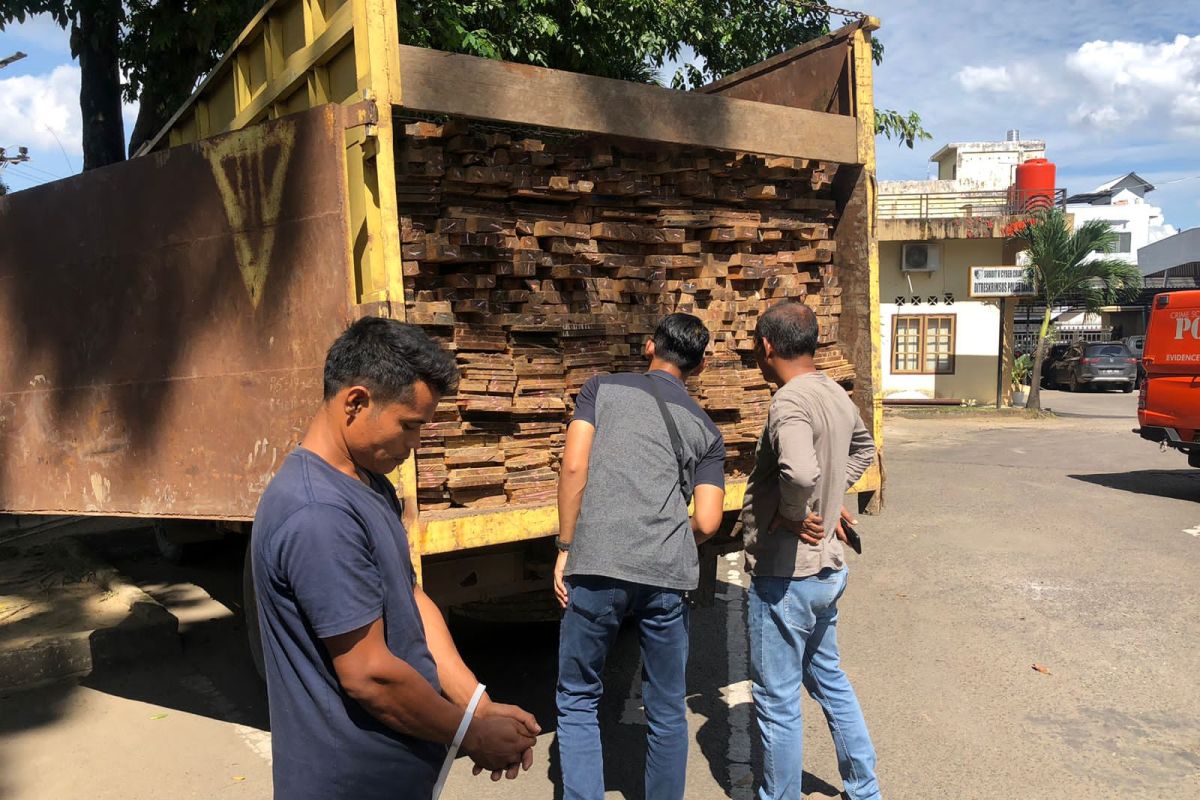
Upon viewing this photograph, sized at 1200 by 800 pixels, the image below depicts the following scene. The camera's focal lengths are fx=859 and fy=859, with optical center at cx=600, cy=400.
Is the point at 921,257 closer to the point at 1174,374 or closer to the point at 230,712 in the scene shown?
the point at 1174,374

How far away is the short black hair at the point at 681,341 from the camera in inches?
123

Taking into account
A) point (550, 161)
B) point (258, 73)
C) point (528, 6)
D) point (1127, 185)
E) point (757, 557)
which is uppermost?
point (1127, 185)

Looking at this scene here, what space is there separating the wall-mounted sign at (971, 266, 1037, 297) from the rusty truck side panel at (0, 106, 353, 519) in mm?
19964

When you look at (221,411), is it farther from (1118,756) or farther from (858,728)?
(1118,756)

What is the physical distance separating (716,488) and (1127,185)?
236ft

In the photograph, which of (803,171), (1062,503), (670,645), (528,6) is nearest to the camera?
(670,645)

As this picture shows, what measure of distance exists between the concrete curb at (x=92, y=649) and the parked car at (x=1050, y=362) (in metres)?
29.4

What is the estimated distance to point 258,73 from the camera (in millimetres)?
4055

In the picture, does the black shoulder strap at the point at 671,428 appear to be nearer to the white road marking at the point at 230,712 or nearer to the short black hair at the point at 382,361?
the short black hair at the point at 382,361

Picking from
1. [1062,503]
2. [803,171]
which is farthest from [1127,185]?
[803,171]

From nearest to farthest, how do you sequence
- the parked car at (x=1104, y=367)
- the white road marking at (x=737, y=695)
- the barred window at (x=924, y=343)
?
1. the white road marking at (x=737, y=695)
2. the barred window at (x=924, y=343)
3. the parked car at (x=1104, y=367)

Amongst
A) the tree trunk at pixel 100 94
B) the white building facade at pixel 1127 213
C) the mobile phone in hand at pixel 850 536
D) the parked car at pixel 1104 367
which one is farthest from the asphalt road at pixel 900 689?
the white building facade at pixel 1127 213

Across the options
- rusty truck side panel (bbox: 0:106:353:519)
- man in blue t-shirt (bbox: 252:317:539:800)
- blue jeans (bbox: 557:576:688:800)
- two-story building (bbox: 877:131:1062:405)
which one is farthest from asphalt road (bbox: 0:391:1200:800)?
two-story building (bbox: 877:131:1062:405)

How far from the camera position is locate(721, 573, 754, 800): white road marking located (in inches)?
143
